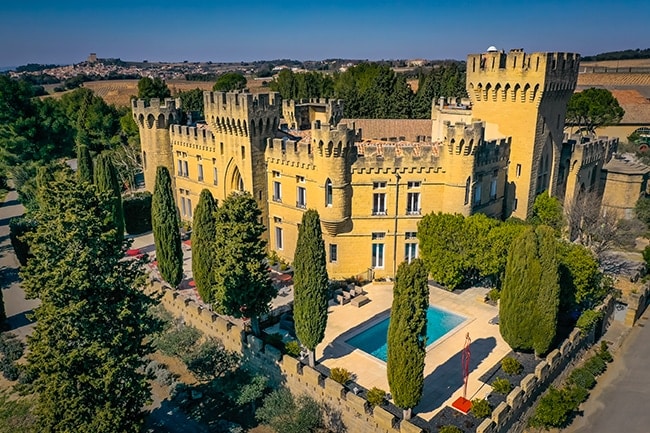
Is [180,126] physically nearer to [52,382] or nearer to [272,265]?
[272,265]

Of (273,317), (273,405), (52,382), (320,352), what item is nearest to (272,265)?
(273,317)

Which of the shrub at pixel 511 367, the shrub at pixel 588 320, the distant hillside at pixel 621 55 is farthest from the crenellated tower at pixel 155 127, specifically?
the distant hillside at pixel 621 55

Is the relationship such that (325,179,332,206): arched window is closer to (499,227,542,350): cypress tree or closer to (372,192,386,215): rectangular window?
(372,192,386,215): rectangular window

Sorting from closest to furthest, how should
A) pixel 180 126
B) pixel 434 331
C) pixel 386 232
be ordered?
1. pixel 434 331
2. pixel 386 232
3. pixel 180 126

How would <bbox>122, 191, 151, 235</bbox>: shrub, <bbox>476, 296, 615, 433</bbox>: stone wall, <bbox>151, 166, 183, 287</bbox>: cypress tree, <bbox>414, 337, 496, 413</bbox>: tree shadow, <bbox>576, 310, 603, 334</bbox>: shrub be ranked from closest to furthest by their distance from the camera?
<bbox>476, 296, 615, 433</bbox>: stone wall
<bbox>414, 337, 496, 413</bbox>: tree shadow
<bbox>576, 310, 603, 334</bbox>: shrub
<bbox>151, 166, 183, 287</bbox>: cypress tree
<bbox>122, 191, 151, 235</bbox>: shrub

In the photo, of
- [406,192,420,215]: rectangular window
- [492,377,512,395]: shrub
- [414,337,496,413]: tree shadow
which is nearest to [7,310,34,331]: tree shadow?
[414,337,496,413]: tree shadow

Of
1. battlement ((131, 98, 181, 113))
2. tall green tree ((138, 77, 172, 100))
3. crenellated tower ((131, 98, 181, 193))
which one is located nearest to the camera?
battlement ((131, 98, 181, 113))

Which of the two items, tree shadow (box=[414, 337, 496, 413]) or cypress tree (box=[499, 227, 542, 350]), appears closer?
tree shadow (box=[414, 337, 496, 413])

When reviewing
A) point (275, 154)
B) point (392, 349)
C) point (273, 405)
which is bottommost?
point (273, 405)
